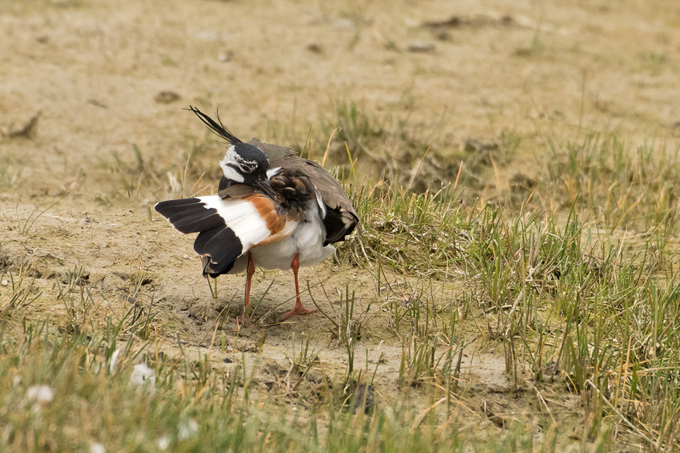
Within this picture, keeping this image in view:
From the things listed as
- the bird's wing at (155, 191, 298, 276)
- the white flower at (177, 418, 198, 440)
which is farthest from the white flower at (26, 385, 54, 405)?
the bird's wing at (155, 191, 298, 276)

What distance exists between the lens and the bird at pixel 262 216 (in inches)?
108

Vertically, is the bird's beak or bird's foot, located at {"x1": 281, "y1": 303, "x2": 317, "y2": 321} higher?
the bird's beak

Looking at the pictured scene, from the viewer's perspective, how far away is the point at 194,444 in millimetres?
1804

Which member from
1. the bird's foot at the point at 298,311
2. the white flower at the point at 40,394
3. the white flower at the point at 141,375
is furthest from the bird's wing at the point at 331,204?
the white flower at the point at 40,394

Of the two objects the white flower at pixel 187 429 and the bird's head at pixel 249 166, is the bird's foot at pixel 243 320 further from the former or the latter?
the white flower at pixel 187 429

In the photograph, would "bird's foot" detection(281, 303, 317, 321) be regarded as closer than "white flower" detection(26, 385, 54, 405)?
No

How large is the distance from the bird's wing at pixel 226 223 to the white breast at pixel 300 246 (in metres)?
0.08

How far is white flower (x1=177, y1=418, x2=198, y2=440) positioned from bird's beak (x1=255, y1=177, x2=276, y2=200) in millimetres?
1243

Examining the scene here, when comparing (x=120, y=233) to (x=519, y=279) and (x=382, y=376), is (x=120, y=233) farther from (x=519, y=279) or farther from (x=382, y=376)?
(x=519, y=279)

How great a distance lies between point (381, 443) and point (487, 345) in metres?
1.04

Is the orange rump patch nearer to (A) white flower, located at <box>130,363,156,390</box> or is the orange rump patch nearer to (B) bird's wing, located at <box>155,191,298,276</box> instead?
(B) bird's wing, located at <box>155,191,298,276</box>

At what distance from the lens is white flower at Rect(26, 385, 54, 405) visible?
182 centimetres

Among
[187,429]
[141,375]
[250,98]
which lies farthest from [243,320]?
[250,98]

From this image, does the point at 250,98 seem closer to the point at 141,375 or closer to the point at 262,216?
the point at 262,216
